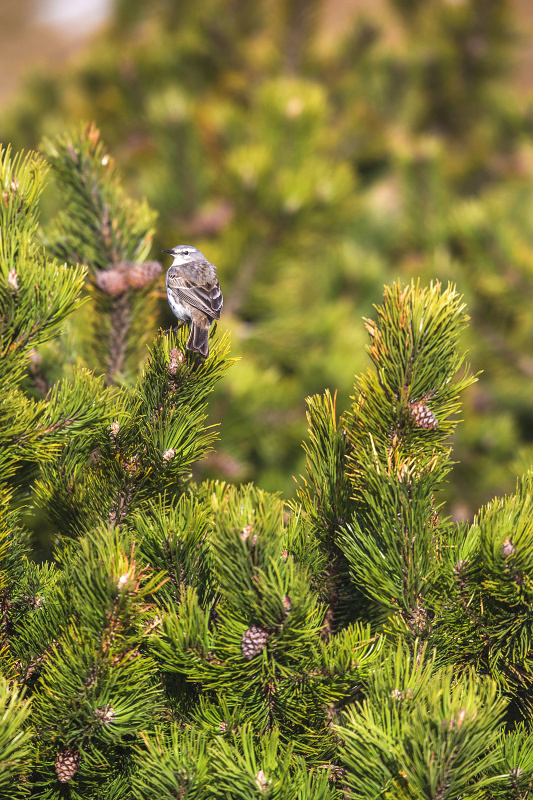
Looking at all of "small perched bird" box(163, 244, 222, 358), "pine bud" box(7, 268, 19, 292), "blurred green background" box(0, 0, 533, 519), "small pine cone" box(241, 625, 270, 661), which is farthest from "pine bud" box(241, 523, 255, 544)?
"blurred green background" box(0, 0, 533, 519)

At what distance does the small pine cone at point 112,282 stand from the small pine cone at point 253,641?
4.13ft

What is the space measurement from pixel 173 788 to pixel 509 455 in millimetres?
4637

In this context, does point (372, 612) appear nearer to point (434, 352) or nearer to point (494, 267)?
point (434, 352)

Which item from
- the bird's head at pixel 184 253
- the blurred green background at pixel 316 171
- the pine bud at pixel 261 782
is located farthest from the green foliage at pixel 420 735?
the bird's head at pixel 184 253

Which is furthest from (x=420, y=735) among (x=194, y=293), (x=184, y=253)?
(x=184, y=253)

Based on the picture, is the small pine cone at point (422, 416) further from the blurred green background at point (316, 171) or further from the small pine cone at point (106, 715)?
A: the blurred green background at point (316, 171)

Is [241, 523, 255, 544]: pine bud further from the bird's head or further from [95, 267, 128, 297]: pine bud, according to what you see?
the bird's head

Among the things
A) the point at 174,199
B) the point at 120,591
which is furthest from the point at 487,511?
the point at 174,199

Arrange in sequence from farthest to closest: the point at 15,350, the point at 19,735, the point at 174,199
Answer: the point at 174,199, the point at 15,350, the point at 19,735

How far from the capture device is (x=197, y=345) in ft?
5.07

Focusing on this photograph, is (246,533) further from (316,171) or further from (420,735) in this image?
(316,171)

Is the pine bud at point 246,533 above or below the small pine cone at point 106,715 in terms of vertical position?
above

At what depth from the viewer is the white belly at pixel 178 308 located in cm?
230

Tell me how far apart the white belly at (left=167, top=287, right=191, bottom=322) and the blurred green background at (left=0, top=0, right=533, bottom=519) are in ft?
3.32
